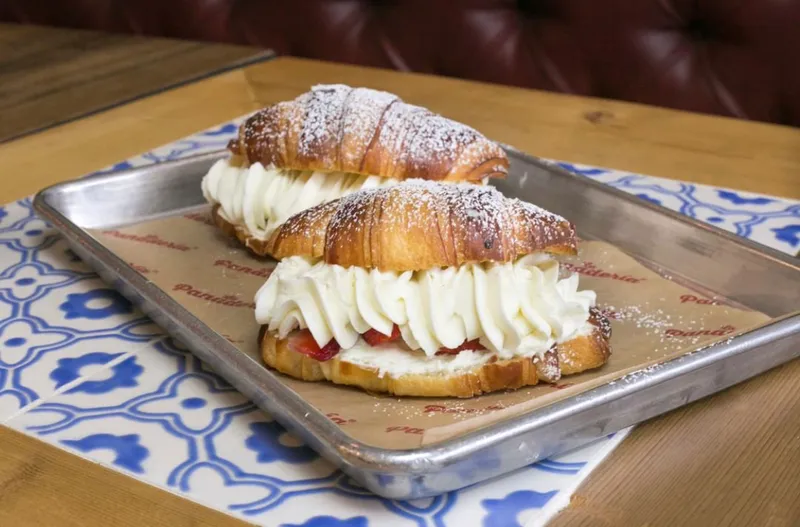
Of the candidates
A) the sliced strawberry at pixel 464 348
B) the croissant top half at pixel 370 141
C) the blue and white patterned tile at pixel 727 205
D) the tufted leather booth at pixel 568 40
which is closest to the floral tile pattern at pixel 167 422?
the blue and white patterned tile at pixel 727 205

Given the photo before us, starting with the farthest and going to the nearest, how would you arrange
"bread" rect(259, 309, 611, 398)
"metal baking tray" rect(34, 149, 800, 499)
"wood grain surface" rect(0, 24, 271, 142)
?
"wood grain surface" rect(0, 24, 271, 142)
"bread" rect(259, 309, 611, 398)
"metal baking tray" rect(34, 149, 800, 499)

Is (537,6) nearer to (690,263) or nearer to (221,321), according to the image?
(690,263)

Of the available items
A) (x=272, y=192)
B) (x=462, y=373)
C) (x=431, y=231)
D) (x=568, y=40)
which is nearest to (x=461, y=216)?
(x=431, y=231)

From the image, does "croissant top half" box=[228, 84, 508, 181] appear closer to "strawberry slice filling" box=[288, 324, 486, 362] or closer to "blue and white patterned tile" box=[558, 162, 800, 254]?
"blue and white patterned tile" box=[558, 162, 800, 254]

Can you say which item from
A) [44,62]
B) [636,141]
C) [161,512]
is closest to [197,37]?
[44,62]

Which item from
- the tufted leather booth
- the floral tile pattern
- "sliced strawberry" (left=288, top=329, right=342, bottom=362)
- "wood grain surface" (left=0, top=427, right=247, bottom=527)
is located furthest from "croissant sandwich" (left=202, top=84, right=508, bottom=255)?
Result: the tufted leather booth

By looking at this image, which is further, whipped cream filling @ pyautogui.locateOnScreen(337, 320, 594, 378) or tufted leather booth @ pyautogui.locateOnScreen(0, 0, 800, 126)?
tufted leather booth @ pyautogui.locateOnScreen(0, 0, 800, 126)
